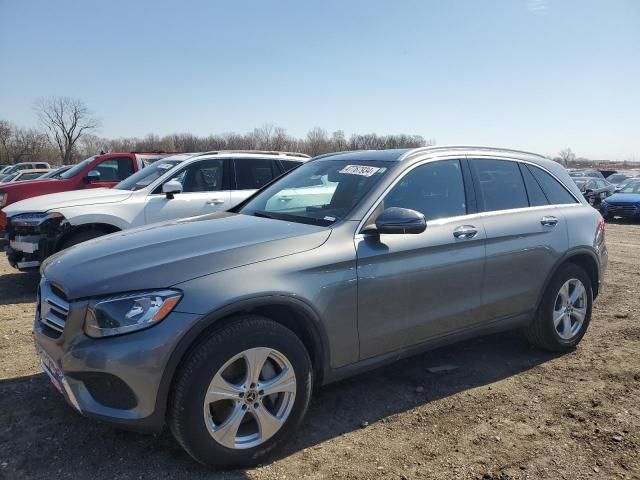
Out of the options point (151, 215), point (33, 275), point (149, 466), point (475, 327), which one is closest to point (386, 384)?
point (475, 327)

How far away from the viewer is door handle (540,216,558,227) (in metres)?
4.32

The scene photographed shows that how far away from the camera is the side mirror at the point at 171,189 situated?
274 inches

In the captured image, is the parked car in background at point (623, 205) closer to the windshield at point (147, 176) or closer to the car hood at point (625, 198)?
the car hood at point (625, 198)

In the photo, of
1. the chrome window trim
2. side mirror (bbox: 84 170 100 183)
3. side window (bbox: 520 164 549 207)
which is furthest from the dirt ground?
side mirror (bbox: 84 170 100 183)

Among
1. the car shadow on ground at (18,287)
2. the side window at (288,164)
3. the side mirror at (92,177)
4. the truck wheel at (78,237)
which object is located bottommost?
the car shadow on ground at (18,287)

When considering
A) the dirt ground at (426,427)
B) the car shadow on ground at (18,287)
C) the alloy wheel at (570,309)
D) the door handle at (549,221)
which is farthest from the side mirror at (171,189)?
the alloy wheel at (570,309)

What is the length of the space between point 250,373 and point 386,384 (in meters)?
1.54

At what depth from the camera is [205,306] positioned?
8.48 ft

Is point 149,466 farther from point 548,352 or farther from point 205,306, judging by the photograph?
point 548,352

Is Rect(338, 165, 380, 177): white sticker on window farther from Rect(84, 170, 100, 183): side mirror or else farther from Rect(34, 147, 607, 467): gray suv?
Rect(84, 170, 100, 183): side mirror

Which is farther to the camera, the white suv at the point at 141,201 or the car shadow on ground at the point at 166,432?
the white suv at the point at 141,201

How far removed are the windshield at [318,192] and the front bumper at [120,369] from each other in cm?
131

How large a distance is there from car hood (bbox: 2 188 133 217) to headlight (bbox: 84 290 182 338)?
4.54 metres

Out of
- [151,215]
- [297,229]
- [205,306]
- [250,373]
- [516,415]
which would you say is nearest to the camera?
[205,306]
